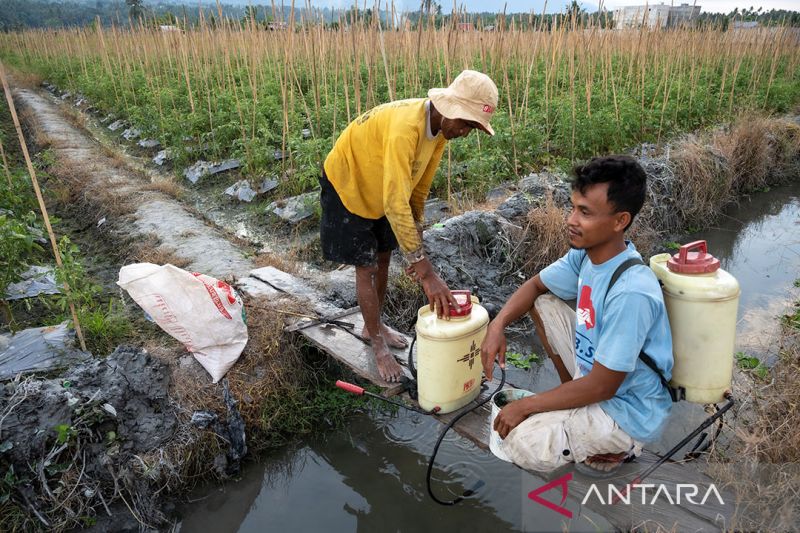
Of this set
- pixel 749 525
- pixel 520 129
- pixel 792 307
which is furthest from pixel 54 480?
pixel 520 129

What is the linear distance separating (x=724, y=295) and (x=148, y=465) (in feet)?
8.68

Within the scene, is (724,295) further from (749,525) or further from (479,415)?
(479,415)

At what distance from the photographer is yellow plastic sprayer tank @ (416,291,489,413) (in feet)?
7.45

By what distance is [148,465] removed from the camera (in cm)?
262

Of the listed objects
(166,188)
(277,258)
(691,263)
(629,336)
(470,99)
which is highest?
(470,99)

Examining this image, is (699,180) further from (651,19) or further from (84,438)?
(84,438)

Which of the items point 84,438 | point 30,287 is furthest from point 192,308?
point 30,287

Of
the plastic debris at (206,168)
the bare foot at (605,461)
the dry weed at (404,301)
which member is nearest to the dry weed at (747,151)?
the dry weed at (404,301)

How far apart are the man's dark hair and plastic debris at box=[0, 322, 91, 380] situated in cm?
278

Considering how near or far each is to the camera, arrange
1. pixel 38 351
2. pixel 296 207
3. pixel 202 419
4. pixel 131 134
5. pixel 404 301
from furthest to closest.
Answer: pixel 131 134 → pixel 296 207 → pixel 404 301 → pixel 38 351 → pixel 202 419

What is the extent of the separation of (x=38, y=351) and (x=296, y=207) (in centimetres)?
307

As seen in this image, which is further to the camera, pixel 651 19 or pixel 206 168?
pixel 651 19

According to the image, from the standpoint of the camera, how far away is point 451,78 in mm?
8922

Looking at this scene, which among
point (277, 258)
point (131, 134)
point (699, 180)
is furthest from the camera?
point (131, 134)
